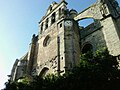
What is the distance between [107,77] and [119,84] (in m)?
0.65

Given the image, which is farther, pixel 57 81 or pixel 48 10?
pixel 48 10

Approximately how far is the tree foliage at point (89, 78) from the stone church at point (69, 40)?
2896 millimetres

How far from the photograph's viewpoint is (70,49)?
16453 mm

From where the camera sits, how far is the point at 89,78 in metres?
10.1

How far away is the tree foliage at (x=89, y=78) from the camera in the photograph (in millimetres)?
9883

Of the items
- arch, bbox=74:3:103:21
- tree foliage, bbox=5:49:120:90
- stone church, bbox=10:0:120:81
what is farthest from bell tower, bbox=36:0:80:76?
tree foliage, bbox=5:49:120:90

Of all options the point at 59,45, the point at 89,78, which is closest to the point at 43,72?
the point at 59,45

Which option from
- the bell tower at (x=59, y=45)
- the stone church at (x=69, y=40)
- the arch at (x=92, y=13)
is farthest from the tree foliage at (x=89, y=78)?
the arch at (x=92, y=13)

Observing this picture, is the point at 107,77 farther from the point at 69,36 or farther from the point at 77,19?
the point at 77,19

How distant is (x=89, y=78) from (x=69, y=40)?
7.41 meters

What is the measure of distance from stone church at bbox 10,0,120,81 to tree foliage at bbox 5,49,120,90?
2.90 metres

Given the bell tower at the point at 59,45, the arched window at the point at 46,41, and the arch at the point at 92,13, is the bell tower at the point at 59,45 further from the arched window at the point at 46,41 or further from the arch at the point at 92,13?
the arch at the point at 92,13

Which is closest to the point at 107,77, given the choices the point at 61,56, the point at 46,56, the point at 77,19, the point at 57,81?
the point at 57,81

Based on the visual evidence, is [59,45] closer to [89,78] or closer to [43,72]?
[43,72]
